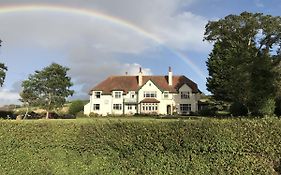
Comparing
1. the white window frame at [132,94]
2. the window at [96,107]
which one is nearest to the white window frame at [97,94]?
the window at [96,107]

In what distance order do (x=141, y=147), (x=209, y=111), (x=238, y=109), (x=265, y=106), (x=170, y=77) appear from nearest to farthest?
(x=141, y=147)
(x=265, y=106)
(x=238, y=109)
(x=209, y=111)
(x=170, y=77)

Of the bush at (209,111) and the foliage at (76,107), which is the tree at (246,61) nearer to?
the bush at (209,111)

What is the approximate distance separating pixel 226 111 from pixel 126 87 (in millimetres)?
27739

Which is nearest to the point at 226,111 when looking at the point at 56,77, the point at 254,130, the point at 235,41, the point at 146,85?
the point at 235,41

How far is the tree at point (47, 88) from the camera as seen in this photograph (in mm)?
77000

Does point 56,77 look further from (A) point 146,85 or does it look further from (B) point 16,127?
(B) point 16,127

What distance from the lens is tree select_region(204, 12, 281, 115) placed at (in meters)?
43.4

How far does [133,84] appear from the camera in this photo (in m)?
85.7

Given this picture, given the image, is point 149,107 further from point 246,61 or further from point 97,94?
point 246,61

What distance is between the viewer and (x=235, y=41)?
58.3 metres

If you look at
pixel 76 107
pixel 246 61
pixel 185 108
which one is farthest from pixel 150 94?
pixel 246 61

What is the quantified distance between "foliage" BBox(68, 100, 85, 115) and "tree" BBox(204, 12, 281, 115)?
29477 mm

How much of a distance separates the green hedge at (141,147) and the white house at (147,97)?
67081 mm

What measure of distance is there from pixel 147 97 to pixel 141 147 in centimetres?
6956
